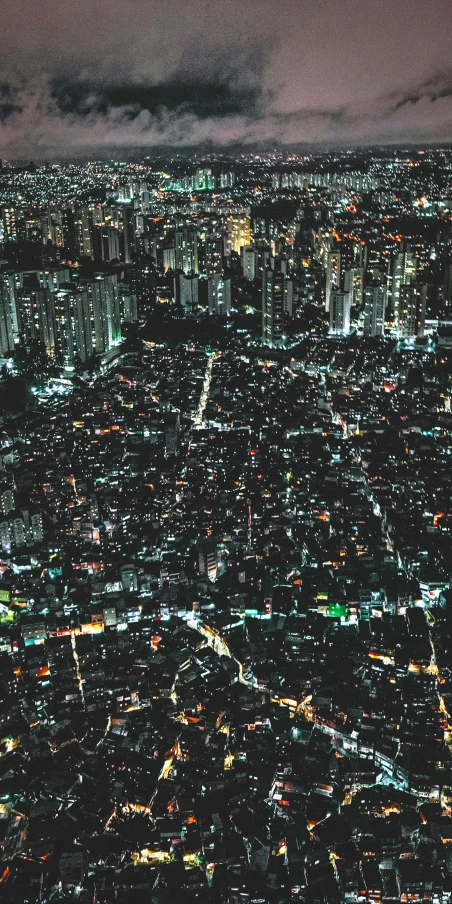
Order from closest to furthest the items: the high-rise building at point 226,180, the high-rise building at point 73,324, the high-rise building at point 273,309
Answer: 1. the high-rise building at point 73,324
2. the high-rise building at point 273,309
3. the high-rise building at point 226,180

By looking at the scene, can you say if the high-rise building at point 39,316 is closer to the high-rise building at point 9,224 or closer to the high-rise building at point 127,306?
the high-rise building at point 127,306

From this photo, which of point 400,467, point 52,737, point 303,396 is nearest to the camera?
point 52,737

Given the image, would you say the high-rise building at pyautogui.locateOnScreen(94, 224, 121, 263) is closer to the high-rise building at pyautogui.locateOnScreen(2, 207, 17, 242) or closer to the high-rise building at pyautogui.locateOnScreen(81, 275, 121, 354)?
the high-rise building at pyautogui.locateOnScreen(2, 207, 17, 242)

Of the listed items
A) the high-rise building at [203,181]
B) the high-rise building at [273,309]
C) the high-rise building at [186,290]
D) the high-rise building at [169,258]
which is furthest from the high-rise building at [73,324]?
the high-rise building at [203,181]

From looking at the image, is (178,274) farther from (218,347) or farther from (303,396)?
(303,396)

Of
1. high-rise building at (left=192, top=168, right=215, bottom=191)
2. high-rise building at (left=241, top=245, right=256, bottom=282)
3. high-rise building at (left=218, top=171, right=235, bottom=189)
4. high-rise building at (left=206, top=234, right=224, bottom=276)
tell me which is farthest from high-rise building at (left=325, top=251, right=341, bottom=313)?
high-rise building at (left=192, top=168, right=215, bottom=191)

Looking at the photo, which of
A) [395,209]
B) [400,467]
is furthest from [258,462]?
[395,209]
